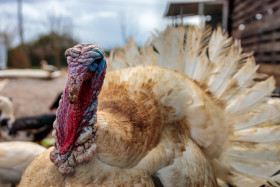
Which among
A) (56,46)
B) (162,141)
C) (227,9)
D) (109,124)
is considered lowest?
(56,46)

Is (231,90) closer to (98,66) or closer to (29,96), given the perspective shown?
(98,66)

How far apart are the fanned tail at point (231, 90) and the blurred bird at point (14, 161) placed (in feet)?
4.07

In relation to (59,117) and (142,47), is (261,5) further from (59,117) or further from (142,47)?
(59,117)

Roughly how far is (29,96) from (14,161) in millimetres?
6922

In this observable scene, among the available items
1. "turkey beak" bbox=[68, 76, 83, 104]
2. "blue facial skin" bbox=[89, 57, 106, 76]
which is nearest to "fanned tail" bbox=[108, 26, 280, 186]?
"blue facial skin" bbox=[89, 57, 106, 76]

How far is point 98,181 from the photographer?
1.52 m

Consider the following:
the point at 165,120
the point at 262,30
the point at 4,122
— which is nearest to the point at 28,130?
the point at 4,122

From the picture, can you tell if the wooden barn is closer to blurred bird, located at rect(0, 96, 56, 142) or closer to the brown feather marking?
the brown feather marking

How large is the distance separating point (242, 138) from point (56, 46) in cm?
2396

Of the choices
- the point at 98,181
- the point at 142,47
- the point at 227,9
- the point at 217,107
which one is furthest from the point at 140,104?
the point at 227,9

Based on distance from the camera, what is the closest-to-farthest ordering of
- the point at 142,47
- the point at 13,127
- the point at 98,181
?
the point at 98,181 < the point at 142,47 < the point at 13,127

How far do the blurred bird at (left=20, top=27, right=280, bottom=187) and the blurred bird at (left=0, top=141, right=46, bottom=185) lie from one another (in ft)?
3.43

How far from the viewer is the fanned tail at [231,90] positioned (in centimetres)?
247

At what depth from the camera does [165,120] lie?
2.05m
